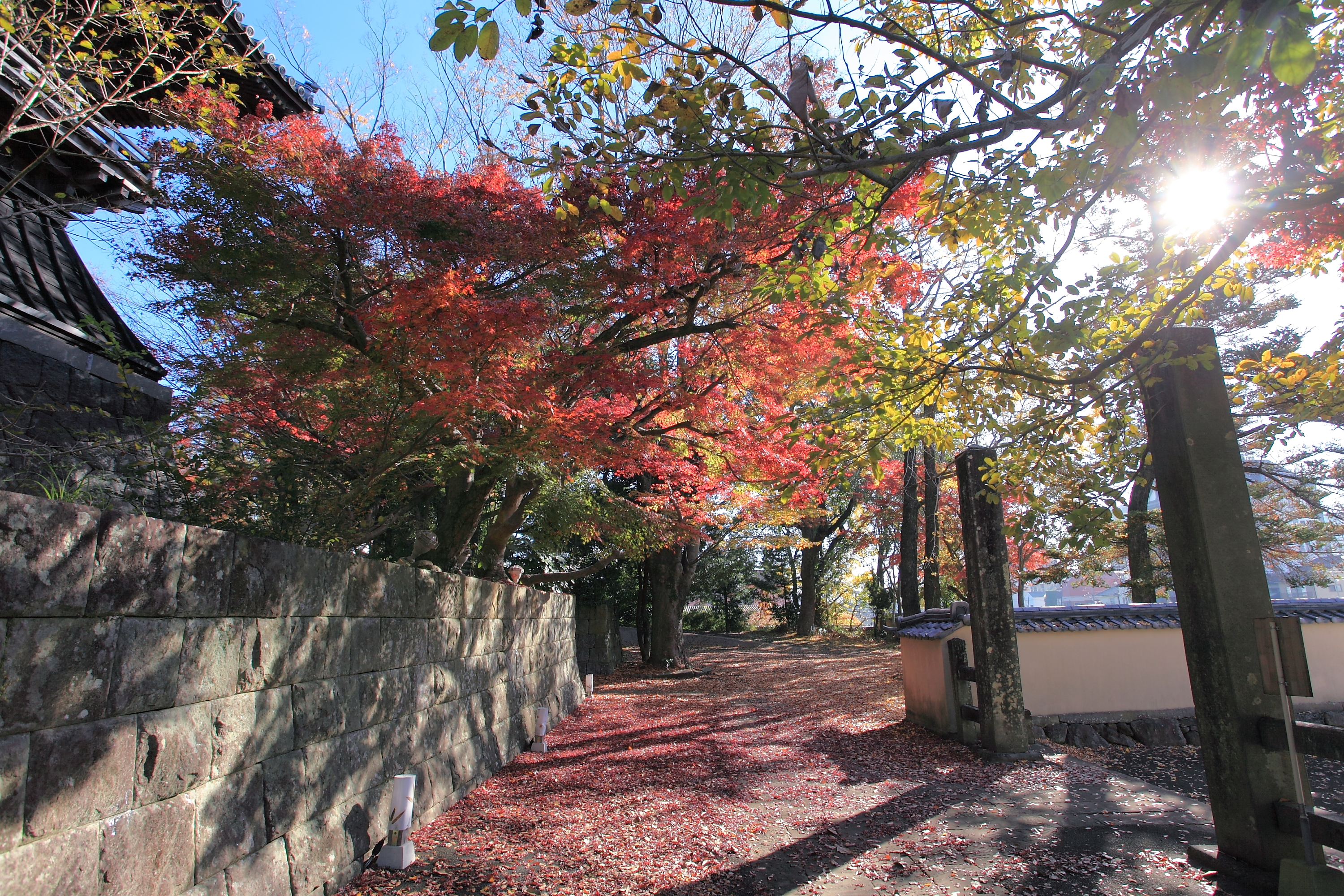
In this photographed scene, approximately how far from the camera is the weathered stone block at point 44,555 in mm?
2102


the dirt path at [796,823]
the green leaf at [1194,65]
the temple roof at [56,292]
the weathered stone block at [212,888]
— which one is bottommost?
the dirt path at [796,823]

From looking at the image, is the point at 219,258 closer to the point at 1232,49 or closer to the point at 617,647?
the point at 1232,49

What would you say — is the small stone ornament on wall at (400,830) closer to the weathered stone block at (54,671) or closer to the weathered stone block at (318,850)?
the weathered stone block at (318,850)

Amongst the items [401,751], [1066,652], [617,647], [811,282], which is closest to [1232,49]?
[811,282]

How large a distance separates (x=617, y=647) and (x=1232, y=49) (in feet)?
58.3

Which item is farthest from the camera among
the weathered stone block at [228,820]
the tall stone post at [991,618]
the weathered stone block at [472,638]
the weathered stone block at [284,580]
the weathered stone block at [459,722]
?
the tall stone post at [991,618]

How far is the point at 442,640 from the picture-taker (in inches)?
225

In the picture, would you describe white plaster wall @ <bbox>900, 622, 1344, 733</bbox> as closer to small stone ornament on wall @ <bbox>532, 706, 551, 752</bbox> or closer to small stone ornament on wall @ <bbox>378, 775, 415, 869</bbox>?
small stone ornament on wall @ <bbox>532, 706, 551, 752</bbox>

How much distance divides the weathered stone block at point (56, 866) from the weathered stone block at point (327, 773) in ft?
4.13

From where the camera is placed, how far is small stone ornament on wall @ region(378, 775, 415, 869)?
402 centimetres

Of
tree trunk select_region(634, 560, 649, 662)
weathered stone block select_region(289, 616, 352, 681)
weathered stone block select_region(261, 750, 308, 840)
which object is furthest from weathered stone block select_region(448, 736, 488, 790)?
tree trunk select_region(634, 560, 649, 662)

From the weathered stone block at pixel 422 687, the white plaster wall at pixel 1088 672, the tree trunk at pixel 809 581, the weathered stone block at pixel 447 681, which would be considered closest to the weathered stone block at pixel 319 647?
the weathered stone block at pixel 422 687

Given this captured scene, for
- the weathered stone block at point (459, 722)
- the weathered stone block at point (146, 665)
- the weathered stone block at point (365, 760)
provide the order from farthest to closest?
the weathered stone block at point (459, 722), the weathered stone block at point (365, 760), the weathered stone block at point (146, 665)

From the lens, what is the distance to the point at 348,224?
652cm
